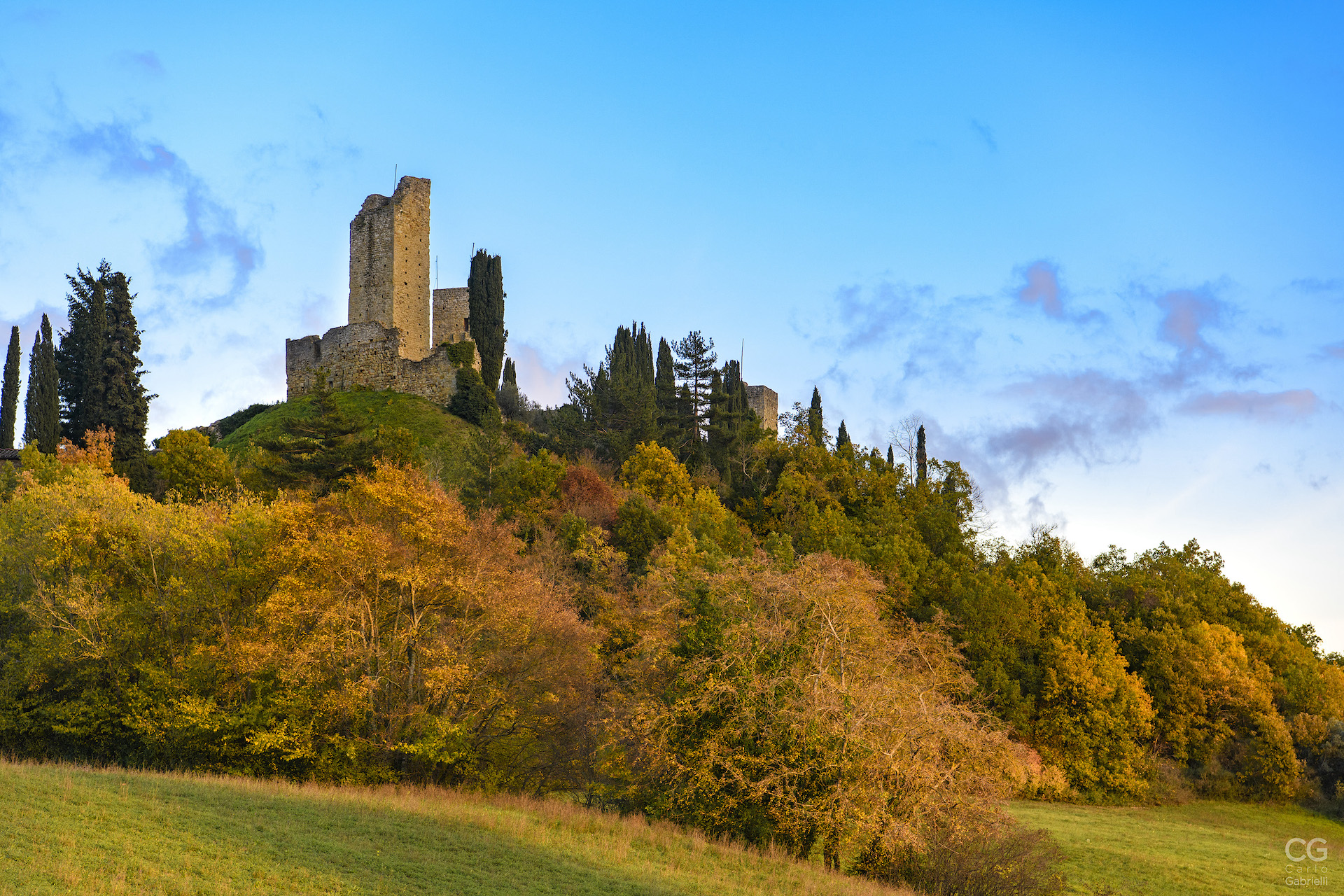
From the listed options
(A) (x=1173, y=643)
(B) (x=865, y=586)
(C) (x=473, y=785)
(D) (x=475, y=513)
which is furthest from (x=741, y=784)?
(A) (x=1173, y=643)

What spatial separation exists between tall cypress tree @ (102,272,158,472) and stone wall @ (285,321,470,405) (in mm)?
9310

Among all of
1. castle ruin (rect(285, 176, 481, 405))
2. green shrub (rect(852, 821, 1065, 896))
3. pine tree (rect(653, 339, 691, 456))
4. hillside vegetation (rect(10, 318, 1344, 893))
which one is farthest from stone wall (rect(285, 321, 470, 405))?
green shrub (rect(852, 821, 1065, 896))

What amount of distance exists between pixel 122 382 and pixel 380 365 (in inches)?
500

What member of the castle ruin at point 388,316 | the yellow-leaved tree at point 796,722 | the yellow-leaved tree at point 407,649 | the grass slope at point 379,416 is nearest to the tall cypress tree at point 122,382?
the grass slope at point 379,416

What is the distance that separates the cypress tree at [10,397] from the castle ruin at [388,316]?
1494 centimetres

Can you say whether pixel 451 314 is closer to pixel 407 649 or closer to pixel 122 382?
pixel 122 382

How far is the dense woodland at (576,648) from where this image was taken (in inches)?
818

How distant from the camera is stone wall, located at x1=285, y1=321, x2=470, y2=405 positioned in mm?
55625

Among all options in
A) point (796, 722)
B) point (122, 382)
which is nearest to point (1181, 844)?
point (796, 722)

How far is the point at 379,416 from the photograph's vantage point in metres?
52.7

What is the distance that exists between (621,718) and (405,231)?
130 ft

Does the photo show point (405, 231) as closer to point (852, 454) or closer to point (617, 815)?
point (852, 454)

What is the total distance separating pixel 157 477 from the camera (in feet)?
154

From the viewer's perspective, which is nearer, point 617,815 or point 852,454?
point 617,815
